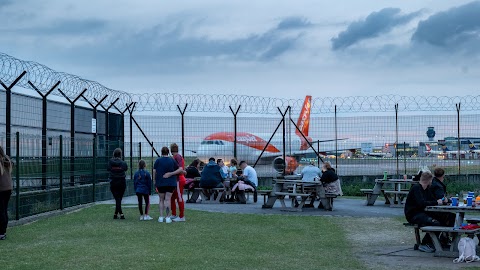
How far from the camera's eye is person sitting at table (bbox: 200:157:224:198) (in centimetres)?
2269

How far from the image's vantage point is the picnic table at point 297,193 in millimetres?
20188

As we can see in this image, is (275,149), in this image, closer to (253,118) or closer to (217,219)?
(253,118)

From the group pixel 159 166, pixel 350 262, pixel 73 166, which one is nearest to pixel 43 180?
pixel 73 166

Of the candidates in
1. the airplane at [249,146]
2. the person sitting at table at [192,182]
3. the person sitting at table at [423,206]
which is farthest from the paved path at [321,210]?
the airplane at [249,146]

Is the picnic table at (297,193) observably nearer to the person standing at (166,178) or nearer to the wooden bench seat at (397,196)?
the wooden bench seat at (397,196)

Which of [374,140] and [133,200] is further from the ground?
[374,140]

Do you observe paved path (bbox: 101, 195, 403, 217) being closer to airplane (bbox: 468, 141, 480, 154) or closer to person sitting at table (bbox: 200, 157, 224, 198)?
person sitting at table (bbox: 200, 157, 224, 198)

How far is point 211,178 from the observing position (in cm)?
2267

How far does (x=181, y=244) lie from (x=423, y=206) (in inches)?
148

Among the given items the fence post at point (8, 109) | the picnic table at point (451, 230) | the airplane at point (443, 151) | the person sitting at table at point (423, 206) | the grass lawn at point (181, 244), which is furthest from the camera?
the airplane at point (443, 151)

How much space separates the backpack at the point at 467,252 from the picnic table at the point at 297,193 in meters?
8.70

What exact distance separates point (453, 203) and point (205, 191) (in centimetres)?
1209

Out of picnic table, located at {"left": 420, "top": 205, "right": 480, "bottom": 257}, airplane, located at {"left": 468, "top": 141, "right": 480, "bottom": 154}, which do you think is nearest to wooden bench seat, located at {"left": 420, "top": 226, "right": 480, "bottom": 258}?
picnic table, located at {"left": 420, "top": 205, "right": 480, "bottom": 257}

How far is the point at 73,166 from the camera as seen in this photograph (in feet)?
68.1
